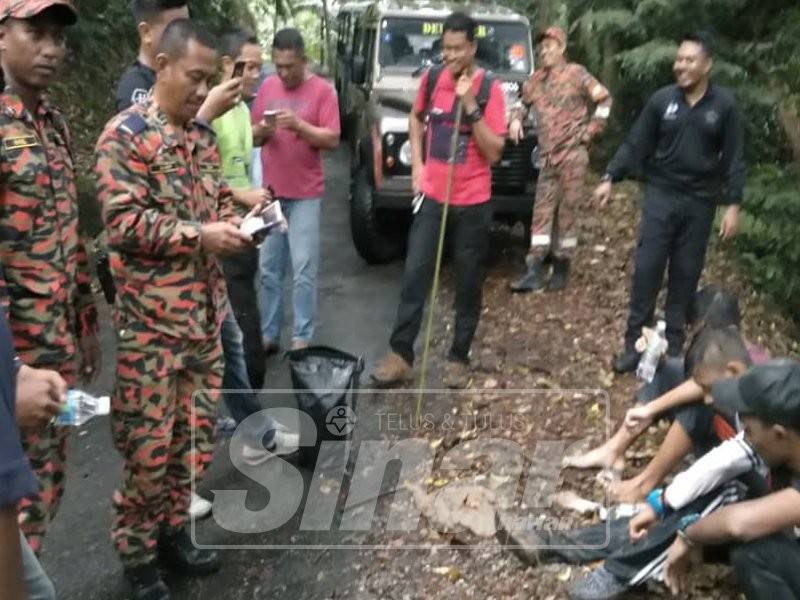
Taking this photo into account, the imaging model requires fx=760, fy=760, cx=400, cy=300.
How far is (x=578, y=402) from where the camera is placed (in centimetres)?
444

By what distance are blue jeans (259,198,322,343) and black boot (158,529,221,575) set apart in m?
1.71

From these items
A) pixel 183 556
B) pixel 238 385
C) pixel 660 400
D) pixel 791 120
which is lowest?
pixel 183 556

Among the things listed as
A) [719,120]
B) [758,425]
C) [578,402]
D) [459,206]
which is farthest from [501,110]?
[758,425]

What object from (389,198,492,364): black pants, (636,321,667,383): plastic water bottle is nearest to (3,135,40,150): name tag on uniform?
(389,198,492,364): black pants

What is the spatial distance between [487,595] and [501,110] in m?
2.59

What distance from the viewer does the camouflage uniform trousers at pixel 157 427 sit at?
8.63 feet

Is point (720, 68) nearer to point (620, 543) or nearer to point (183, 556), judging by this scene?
point (620, 543)

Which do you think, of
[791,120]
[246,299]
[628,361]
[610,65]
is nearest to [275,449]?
[246,299]

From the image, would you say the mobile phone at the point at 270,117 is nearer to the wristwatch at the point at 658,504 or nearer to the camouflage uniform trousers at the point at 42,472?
the camouflage uniform trousers at the point at 42,472

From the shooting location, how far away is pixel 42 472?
2.38m

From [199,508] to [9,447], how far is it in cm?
229

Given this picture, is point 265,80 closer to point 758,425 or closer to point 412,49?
point 412,49

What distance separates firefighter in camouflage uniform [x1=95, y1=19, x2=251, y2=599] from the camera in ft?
8.21

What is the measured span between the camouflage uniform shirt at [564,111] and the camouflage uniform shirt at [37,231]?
4.23 meters
